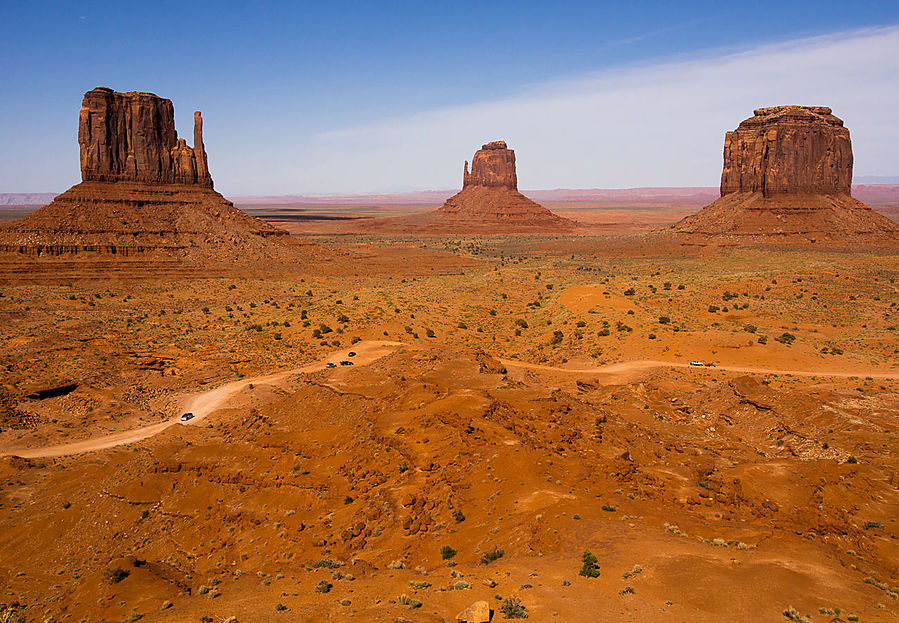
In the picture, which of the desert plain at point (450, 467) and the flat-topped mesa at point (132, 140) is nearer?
the desert plain at point (450, 467)

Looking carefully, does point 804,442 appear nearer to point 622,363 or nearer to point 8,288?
point 622,363

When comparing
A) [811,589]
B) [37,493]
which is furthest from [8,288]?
[811,589]

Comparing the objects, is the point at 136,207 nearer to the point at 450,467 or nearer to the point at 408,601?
the point at 450,467

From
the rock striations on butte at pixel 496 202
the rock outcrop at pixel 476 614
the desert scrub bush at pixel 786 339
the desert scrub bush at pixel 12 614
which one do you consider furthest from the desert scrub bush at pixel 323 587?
the rock striations on butte at pixel 496 202

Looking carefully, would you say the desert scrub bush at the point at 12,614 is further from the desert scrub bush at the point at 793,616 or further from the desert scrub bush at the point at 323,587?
the desert scrub bush at the point at 793,616

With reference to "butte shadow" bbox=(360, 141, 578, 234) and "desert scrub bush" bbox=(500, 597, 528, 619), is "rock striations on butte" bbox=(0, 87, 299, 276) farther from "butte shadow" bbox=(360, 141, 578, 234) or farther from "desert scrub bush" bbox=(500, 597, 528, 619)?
"butte shadow" bbox=(360, 141, 578, 234)

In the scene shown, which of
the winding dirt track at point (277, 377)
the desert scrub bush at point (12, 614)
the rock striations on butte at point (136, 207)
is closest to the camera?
the desert scrub bush at point (12, 614)

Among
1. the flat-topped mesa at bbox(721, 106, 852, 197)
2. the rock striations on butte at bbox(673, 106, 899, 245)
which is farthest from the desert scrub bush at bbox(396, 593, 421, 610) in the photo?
the flat-topped mesa at bbox(721, 106, 852, 197)
